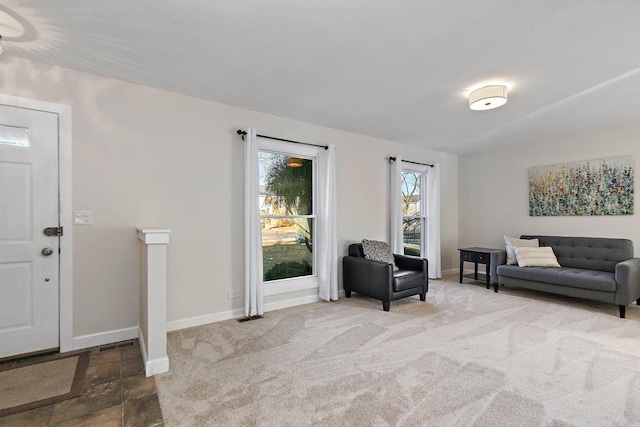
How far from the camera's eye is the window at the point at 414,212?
5.58 metres

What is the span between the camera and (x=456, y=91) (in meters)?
3.17

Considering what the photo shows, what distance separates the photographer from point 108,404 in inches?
75.7

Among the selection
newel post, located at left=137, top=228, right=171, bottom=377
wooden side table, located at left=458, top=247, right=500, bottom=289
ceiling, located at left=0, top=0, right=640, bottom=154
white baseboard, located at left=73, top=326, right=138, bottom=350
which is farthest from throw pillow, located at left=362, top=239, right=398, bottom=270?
white baseboard, located at left=73, top=326, right=138, bottom=350

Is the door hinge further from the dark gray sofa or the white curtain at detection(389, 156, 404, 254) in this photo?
the dark gray sofa

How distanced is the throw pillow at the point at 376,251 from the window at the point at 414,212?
1.17m

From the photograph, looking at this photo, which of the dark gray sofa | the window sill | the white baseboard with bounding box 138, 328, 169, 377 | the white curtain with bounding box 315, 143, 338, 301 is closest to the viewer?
the white baseboard with bounding box 138, 328, 169, 377

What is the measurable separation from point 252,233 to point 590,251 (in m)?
4.71

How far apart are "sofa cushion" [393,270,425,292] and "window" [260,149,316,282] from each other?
1.20 m

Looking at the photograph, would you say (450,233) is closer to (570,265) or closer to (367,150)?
(570,265)

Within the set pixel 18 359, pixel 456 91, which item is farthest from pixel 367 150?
pixel 18 359

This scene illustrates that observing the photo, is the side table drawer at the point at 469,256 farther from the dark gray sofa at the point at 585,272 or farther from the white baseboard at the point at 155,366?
the white baseboard at the point at 155,366

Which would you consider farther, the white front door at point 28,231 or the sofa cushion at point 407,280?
the sofa cushion at point 407,280

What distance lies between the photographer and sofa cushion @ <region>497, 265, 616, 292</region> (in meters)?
3.59

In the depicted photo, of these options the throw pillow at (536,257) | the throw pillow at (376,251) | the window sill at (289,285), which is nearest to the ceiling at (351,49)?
the throw pillow at (376,251)
